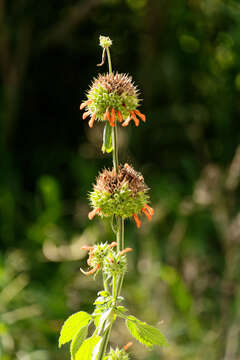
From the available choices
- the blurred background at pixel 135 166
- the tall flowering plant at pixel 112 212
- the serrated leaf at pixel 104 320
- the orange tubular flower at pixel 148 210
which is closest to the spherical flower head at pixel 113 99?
the tall flowering plant at pixel 112 212

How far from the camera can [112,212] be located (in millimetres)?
662

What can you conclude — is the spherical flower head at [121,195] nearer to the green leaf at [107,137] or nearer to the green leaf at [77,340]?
the green leaf at [107,137]

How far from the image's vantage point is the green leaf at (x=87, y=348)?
0.62 m

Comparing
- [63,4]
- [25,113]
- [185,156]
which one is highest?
[63,4]

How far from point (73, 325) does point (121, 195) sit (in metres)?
0.20

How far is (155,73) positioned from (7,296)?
1820 mm

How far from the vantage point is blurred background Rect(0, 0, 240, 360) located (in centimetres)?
215

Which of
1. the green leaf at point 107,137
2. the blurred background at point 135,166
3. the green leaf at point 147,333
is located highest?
the blurred background at point 135,166

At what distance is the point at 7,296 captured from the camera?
6.91 ft

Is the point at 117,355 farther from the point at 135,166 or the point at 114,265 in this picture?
the point at 135,166

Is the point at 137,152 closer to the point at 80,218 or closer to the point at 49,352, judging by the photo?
the point at 80,218

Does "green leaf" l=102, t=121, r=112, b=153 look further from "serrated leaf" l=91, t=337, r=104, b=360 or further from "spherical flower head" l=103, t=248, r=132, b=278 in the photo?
"serrated leaf" l=91, t=337, r=104, b=360

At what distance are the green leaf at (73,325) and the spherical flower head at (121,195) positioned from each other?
0.47 ft

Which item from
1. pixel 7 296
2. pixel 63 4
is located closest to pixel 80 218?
pixel 7 296
